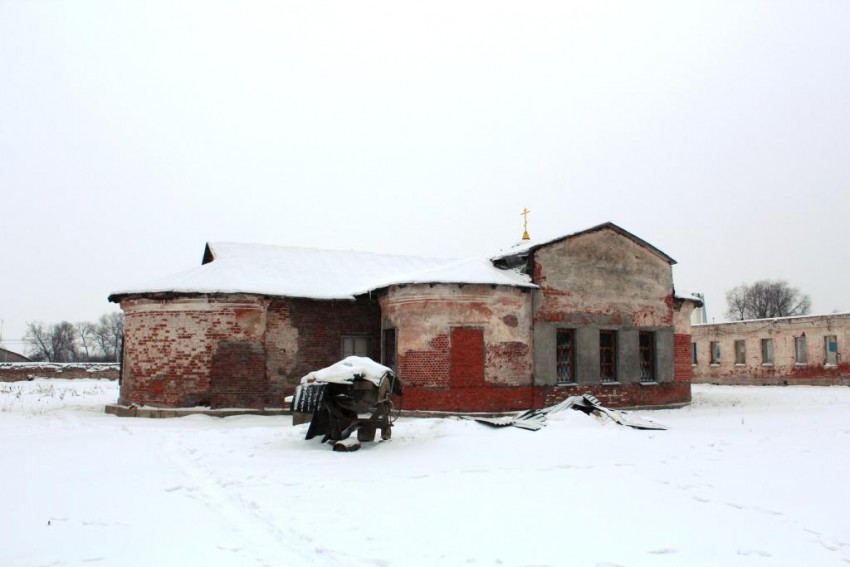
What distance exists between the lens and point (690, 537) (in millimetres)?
5957

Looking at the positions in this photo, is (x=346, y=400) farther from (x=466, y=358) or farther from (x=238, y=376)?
(x=238, y=376)

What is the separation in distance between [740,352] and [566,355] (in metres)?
21.8

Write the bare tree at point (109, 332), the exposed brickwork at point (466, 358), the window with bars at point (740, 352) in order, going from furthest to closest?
1. the bare tree at point (109, 332)
2. the window with bars at point (740, 352)
3. the exposed brickwork at point (466, 358)

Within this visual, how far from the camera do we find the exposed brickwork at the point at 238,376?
16.8 m

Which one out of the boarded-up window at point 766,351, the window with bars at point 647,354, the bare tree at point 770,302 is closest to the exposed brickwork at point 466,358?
the window with bars at point 647,354

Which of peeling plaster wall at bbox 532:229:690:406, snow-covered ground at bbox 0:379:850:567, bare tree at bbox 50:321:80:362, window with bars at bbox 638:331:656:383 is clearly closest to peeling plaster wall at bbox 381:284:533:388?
peeling plaster wall at bbox 532:229:690:406

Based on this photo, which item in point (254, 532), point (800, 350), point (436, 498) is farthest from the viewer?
point (800, 350)

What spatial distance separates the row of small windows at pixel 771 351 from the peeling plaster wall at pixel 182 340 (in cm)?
2634

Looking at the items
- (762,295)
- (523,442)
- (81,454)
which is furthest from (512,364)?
(762,295)

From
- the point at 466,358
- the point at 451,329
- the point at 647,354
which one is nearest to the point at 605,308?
the point at 647,354

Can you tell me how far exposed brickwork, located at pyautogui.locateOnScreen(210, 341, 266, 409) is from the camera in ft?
55.1

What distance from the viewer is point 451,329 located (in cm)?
1619

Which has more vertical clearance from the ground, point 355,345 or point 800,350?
point 800,350

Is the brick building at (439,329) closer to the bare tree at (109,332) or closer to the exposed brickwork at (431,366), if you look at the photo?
the exposed brickwork at (431,366)
